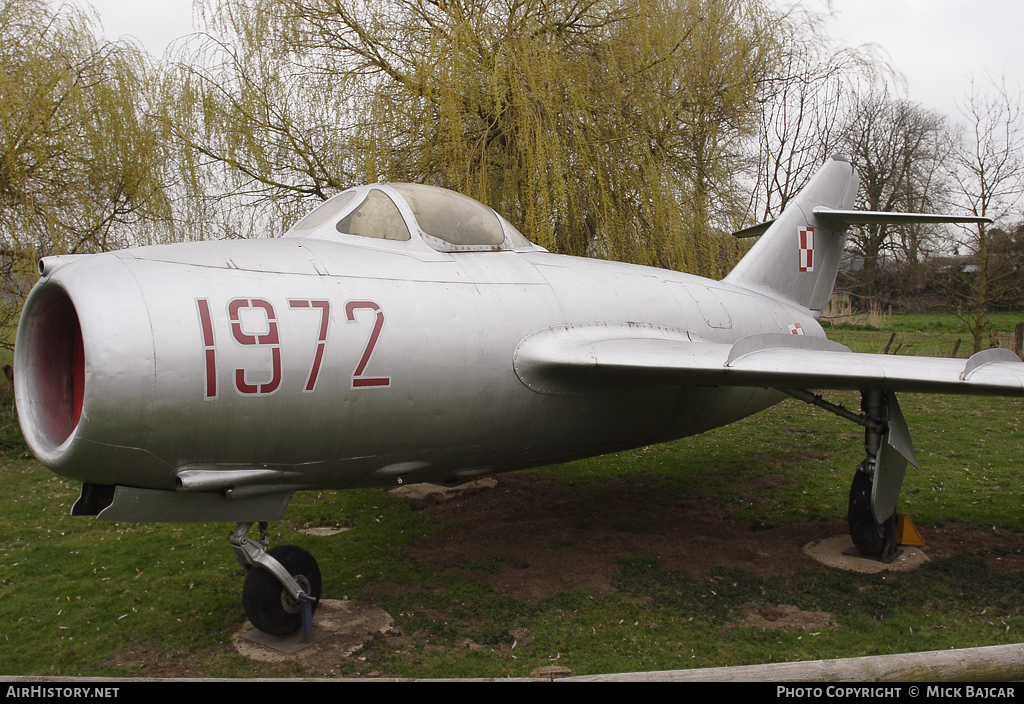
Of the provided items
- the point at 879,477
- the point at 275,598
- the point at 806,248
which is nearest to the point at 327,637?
the point at 275,598

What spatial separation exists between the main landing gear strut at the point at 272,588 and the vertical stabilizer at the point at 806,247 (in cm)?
538

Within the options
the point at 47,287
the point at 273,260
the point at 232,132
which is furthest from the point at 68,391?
the point at 232,132

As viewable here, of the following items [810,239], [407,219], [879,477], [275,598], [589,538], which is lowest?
[589,538]

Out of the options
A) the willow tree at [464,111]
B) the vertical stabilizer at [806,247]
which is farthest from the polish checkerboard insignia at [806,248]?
the willow tree at [464,111]

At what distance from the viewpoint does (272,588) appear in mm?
4316

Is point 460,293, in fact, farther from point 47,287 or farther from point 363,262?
point 47,287

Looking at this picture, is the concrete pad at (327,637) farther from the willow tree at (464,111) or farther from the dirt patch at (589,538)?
the willow tree at (464,111)

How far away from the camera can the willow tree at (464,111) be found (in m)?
8.70

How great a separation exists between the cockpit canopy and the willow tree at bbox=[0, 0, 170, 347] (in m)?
6.27

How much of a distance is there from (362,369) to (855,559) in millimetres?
4538

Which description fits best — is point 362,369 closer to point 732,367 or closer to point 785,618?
point 732,367

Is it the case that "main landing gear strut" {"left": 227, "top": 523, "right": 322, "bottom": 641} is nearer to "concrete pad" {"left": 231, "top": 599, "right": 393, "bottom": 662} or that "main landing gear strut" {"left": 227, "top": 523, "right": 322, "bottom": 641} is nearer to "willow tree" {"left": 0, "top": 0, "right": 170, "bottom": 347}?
"concrete pad" {"left": 231, "top": 599, "right": 393, "bottom": 662}

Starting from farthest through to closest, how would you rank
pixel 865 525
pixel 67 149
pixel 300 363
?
pixel 67 149 → pixel 865 525 → pixel 300 363

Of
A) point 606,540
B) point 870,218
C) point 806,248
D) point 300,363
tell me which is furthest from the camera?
point 806,248
